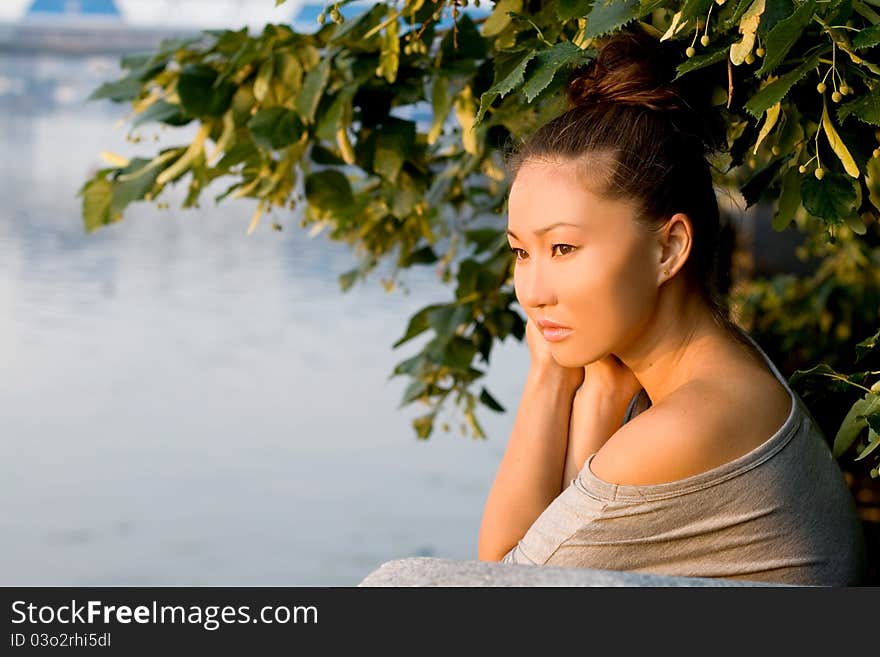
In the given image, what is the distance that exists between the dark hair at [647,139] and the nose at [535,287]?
118 millimetres

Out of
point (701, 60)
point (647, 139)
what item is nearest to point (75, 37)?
point (647, 139)

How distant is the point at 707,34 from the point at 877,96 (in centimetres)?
21

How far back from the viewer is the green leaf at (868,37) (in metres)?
1.23

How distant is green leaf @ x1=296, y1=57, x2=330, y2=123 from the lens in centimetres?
211

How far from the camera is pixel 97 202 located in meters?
2.26

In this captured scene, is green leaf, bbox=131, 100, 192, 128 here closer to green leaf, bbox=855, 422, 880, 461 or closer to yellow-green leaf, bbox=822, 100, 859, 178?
yellow-green leaf, bbox=822, 100, 859, 178

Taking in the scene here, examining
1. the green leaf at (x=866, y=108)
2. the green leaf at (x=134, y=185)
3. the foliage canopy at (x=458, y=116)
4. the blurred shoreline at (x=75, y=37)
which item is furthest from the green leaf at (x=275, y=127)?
the blurred shoreline at (x=75, y=37)

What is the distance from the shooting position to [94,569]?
16.1ft

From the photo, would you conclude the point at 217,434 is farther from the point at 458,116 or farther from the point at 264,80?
the point at 264,80

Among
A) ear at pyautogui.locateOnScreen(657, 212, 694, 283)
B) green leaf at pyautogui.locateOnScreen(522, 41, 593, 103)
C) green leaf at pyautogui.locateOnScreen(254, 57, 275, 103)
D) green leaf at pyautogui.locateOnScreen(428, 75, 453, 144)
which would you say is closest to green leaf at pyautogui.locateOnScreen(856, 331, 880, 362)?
ear at pyautogui.locateOnScreen(657, 212, 694, 283)

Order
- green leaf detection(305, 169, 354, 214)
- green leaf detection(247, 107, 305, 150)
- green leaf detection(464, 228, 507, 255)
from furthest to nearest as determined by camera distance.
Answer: green leaf detection(464, 228, 507, 255) → green leaf detection(305, 169, 354, 214) → green leaf detection(247, 107, 305, 150)

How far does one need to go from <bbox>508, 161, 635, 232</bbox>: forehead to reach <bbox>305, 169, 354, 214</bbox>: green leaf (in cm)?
87

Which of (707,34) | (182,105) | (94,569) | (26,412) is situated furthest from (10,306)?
(707,34)

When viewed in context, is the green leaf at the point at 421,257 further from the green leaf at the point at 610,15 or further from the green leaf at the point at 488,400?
the green leaf at the point at 610,15
